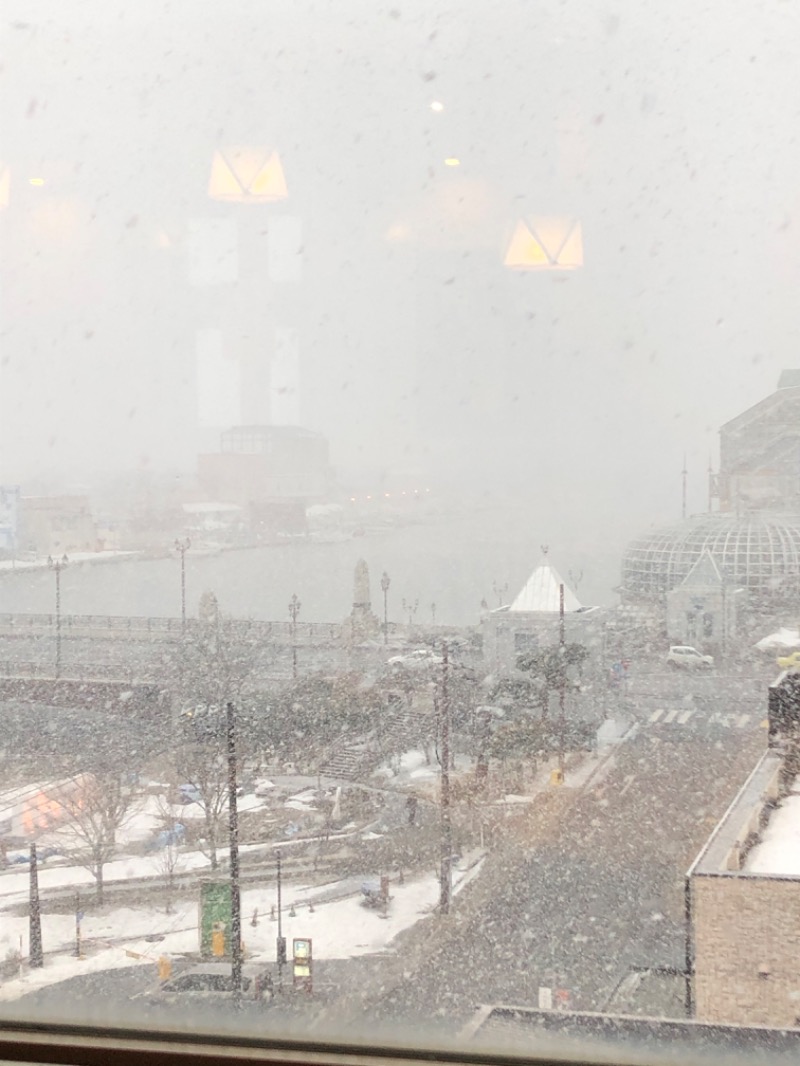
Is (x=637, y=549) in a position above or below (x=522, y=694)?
above

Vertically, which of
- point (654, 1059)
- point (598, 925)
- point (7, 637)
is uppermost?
point (7, 637)

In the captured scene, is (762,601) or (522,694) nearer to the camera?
(522,694)

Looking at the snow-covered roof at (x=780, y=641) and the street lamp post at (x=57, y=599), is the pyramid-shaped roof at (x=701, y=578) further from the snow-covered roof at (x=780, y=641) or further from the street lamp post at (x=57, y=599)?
the street lamp post at (x=57, y=599)

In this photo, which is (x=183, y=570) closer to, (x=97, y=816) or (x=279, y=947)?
(x=97, y=816)

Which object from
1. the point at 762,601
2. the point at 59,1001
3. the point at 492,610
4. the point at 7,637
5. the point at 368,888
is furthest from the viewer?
the point at 762,601

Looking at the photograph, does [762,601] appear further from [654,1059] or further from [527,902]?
[654,1059]

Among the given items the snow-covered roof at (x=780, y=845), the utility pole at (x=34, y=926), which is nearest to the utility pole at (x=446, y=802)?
the snow-covered roof at (x=780, y=845)

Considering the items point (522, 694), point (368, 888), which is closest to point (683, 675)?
point (522, 694)

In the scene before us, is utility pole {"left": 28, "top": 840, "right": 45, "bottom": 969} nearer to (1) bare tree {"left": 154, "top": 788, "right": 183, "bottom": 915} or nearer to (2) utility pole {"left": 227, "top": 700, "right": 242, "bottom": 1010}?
(1) bare tree {"left": 154, "top": 788, "right": 183, "bottom": 915}
